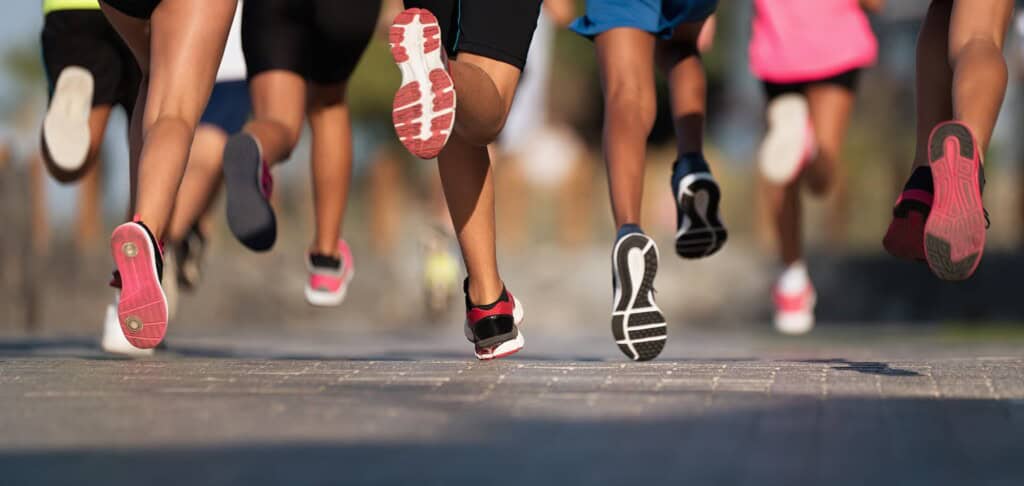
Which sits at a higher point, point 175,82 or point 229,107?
point 229,107

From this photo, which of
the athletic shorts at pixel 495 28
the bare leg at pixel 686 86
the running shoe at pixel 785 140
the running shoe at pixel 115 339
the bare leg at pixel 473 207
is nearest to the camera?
the athletic shorts at pixel 495 28

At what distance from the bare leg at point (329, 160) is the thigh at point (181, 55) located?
1.54 metres

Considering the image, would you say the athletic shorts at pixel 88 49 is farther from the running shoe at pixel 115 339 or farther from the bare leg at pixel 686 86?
the bare leg at pixel 686 86

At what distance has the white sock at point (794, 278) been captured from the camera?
826 cm

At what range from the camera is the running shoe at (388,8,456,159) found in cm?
391

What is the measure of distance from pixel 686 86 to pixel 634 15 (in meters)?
0.64

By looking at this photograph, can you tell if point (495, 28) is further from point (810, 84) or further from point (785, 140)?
point (810, 84)

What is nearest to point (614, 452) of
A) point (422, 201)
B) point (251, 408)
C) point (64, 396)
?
point (251, 408)

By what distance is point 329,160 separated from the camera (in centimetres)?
623

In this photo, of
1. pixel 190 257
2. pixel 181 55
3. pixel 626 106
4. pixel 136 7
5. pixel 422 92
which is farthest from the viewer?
pixel 190 257

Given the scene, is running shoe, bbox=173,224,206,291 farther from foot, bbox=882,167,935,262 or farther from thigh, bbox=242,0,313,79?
foot, bbox=882,167,935,262

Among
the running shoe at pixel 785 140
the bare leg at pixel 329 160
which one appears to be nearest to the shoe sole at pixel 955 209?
the bare leg at pixel 329 160

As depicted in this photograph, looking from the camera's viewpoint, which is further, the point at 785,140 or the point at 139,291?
the point at 785,140

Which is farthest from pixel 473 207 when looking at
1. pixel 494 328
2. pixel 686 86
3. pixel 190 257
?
pixel 190 257
